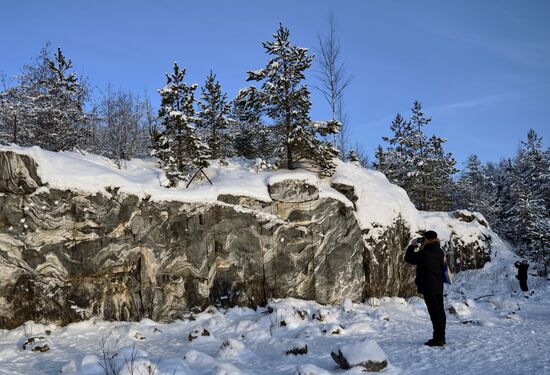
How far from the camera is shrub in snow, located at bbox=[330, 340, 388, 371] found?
229 inches

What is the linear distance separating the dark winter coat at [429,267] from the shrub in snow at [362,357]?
6.59 feet

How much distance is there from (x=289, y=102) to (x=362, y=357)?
37.6 ft

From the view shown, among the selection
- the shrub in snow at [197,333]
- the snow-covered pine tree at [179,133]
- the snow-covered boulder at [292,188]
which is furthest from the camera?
the snow-covered pine tree at [179,133]

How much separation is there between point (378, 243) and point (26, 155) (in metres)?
11.2

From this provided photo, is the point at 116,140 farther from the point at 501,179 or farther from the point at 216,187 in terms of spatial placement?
the point at 501,179

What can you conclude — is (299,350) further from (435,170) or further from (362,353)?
(435,170)

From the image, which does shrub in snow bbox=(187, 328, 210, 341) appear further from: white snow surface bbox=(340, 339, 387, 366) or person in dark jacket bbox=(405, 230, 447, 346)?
person in dark jacket bbox=(405, 230, 447, 346)

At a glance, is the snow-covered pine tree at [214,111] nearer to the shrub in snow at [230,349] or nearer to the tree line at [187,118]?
the tree line at [187,118]

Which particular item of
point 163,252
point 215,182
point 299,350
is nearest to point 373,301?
point 215,182

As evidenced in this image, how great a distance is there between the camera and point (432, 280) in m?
7.50

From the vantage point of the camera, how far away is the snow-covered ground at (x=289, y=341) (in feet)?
20.0

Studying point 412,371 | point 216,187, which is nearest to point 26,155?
point 216,187

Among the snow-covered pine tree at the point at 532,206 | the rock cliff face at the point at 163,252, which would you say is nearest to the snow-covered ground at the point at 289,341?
the rock cliff face at the point at 163,252

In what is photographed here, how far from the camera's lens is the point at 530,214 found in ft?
98.8
